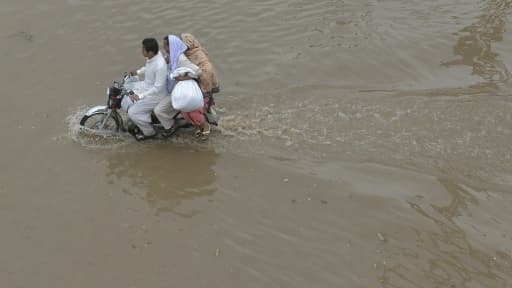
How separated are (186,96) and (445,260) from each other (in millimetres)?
3645

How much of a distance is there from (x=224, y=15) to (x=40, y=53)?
11.8ft

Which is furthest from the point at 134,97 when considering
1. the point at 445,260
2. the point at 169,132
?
the point at 445,260

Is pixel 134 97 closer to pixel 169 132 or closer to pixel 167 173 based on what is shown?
pixel 169 132

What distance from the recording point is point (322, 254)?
5.53 m

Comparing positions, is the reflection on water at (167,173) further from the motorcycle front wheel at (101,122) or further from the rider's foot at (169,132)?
the motorcycle front wheel at (101,122)

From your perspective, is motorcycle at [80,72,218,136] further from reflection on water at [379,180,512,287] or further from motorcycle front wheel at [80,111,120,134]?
reflection on water at [379,180,512,287]

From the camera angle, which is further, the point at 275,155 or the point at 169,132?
the point at 169,132

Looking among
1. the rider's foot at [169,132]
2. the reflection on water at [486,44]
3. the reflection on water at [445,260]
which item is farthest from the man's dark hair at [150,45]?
the reflection on water at [486,44]

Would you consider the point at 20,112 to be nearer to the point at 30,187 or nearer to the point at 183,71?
the point at 30,187

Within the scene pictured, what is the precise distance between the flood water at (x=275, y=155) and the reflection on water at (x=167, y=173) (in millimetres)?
24

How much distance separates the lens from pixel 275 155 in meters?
7.09

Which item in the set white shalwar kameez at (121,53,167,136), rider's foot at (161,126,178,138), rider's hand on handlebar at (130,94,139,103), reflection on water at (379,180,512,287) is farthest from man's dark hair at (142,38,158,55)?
reflection on water at (379,180,512,287)

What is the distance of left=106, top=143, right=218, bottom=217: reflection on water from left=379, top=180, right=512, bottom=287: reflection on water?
2425 millimetres

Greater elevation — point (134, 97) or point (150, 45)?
point (150, 45)
